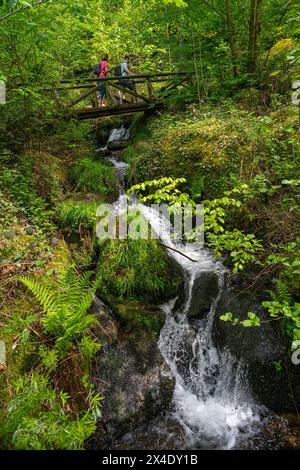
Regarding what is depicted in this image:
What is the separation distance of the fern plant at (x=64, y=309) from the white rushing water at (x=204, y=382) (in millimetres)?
1485

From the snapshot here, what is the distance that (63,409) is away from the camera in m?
3.30

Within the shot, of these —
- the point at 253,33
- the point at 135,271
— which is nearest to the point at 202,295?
the point at 135,271

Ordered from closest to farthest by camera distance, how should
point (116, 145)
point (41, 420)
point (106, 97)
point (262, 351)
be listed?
point (41, 420), point (262, 351), point (106, 97), point (116, 145)

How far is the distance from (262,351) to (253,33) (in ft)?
24.6

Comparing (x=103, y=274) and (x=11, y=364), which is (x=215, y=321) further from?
(x=11, y=364)

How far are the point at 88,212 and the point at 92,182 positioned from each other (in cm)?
159

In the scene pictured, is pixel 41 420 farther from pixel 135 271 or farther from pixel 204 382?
pixel 135 271

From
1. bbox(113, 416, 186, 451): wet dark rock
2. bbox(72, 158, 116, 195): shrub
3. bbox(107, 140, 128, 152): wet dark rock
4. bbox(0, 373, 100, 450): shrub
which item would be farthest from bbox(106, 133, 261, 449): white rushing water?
bbox(107, 140, 128, 152): wet dark rock

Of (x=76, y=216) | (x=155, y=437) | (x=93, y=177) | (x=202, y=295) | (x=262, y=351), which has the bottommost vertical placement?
(x=155, y=437)

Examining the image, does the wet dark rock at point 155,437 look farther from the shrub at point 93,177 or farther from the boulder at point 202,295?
the shrub at point 93,177

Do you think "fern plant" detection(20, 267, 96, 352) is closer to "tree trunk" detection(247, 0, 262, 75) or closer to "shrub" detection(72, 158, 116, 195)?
"shrub" detection(72, 158, 116, 195)

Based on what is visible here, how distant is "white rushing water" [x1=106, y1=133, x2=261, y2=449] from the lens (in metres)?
3.85

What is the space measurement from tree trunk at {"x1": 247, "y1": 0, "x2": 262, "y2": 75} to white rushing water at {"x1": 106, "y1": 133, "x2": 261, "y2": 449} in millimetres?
5788

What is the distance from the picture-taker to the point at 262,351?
4152 mm
